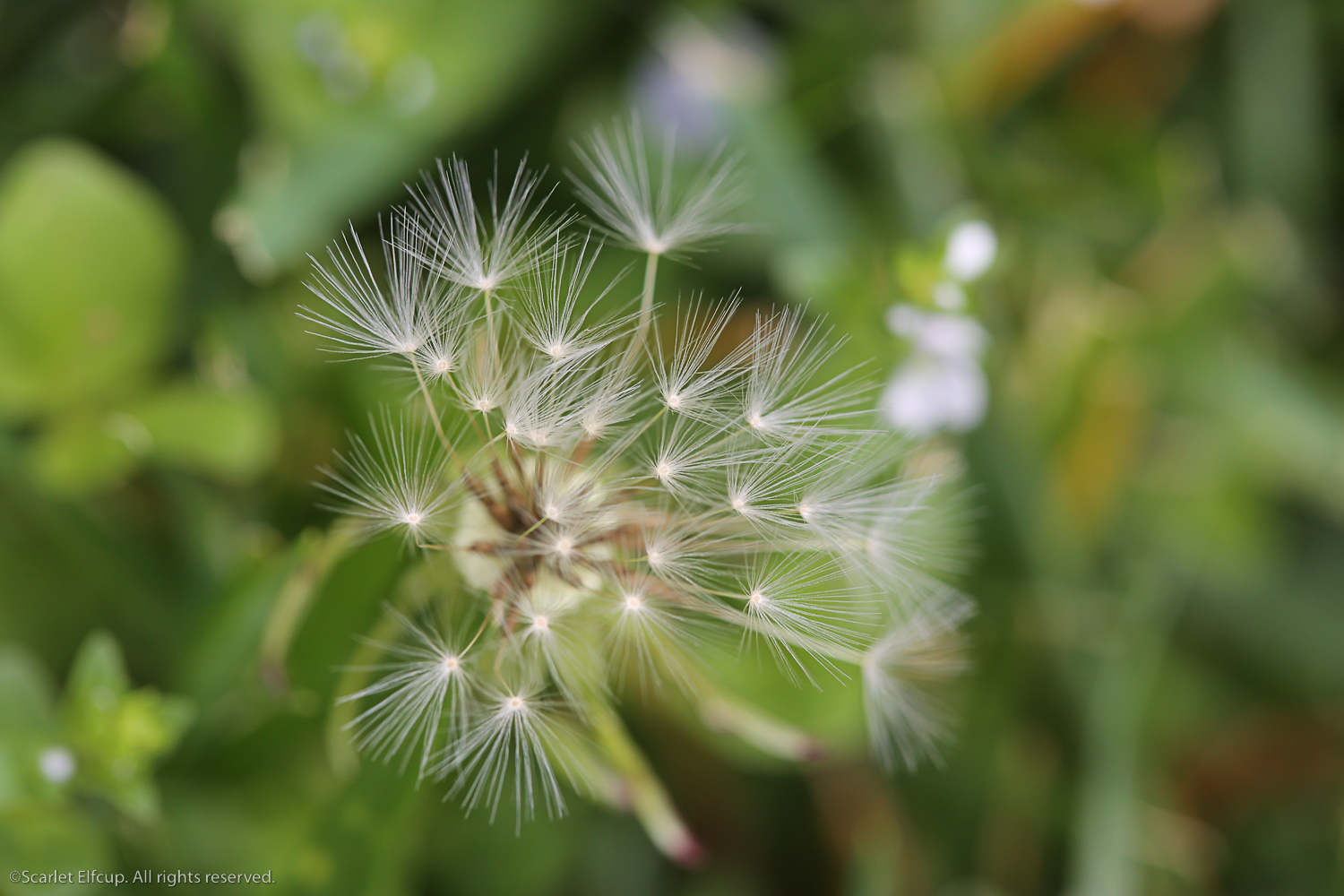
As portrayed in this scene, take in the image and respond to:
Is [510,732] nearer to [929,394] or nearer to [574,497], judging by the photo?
[574,497]

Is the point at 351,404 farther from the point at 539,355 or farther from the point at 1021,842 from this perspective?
the point at 1021,842

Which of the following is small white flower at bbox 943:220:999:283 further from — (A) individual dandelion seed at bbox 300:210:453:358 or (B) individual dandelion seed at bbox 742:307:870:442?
(A) individual dandelion seed at bbox 300:210:453:358

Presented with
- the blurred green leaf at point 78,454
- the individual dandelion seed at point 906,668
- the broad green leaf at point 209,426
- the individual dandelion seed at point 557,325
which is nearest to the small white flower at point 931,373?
the individual dandelion seed at point 906,668

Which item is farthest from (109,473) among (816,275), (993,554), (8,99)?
(993,554)

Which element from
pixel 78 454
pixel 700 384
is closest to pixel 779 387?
pixel 700 384

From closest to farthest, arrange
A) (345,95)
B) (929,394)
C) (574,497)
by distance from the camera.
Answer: (574,497) → (929,394) → (345,95)

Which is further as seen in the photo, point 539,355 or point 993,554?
point 993,554

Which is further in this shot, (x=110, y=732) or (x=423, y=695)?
(x=110, y=732)
